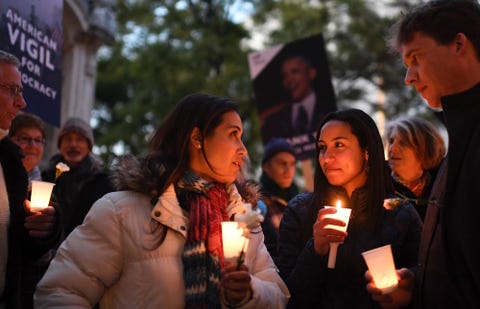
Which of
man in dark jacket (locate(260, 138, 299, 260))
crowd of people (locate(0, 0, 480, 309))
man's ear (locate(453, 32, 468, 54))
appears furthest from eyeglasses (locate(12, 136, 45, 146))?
man's ear (locate(453, 32, 468, 54))

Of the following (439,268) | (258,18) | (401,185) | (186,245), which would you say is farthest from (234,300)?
(258,18)

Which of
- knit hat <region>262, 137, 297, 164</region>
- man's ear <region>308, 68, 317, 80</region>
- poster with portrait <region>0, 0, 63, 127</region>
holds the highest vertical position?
man's ear <region>308, 68, 317, 80</region>

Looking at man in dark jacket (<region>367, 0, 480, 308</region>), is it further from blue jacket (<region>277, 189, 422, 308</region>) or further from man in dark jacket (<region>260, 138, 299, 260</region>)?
man in dark jacket (<region>260, 138, 299, 260</region>)

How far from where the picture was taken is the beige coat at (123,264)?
2.59m

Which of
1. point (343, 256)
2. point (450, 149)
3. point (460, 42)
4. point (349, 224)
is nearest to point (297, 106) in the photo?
point (349, 224)

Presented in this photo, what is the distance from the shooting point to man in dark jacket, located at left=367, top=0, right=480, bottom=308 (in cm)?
219

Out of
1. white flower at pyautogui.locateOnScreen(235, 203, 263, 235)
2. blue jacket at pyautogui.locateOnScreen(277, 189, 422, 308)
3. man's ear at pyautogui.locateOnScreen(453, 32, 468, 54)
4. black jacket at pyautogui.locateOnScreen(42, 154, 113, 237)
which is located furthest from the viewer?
black jacket at pyautogui.locateOnScreen(42, 154, 113, 237)

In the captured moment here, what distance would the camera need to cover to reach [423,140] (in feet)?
15.0

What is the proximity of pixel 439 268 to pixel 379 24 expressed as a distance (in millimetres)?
20607

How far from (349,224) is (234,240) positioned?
109 cm

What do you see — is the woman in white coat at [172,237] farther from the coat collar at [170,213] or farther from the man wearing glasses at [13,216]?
the man wearing glasses at [13,216]

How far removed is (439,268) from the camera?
232 centimetres

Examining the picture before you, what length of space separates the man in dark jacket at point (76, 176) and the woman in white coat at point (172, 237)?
1.91 metres

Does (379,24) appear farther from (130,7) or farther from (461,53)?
(461,53)
